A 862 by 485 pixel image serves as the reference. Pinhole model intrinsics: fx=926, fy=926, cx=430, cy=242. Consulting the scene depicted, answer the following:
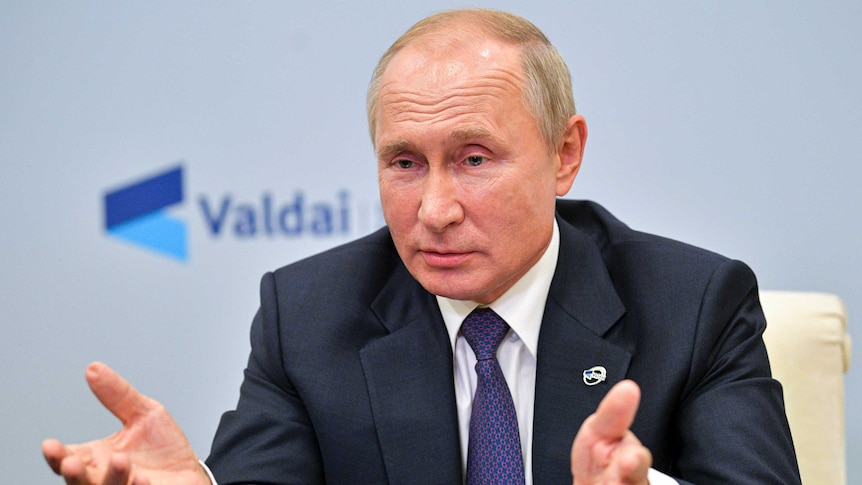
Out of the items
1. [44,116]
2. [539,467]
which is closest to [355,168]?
[44,116]

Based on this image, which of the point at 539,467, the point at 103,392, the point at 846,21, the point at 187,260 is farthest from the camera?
the point at 187,260

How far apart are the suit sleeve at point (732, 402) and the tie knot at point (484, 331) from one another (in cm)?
41

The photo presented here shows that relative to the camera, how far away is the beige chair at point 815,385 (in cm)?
224

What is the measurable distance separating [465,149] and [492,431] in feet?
1.93

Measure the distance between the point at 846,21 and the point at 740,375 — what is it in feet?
5.95

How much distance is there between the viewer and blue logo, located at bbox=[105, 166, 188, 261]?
337cm

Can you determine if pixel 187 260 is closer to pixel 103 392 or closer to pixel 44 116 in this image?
pixel 44 116

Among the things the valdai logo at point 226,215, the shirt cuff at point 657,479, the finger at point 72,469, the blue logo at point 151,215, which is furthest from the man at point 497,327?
the blue logo at point 151,215

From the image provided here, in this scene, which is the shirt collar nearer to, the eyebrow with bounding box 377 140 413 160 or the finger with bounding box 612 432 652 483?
the eyebrow with bounding box 377 140 413 160

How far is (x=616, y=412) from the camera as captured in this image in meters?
1.32

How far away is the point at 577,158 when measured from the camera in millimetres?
2154

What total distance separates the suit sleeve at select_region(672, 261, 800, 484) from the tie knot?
408 mm

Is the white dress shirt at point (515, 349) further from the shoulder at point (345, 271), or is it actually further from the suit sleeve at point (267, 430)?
the suit sleeve at point (267, 430)

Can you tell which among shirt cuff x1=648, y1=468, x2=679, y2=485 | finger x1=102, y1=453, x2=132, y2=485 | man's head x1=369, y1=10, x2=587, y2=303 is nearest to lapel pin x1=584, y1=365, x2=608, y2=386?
man's head x1=369, y1=10, x2=587, y2=303
